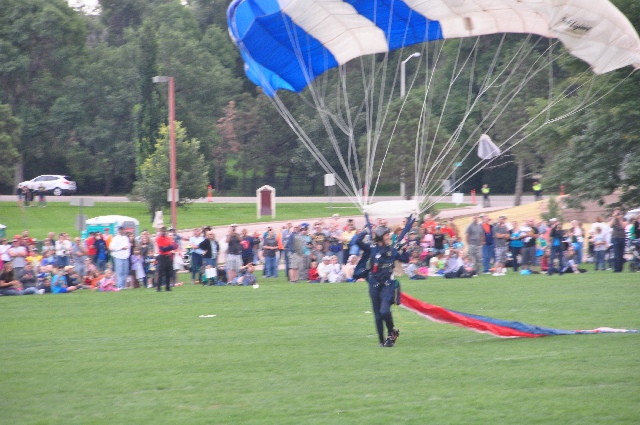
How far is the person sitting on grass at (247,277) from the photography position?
2061 cm

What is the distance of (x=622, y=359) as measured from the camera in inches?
355

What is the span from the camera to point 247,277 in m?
20.7

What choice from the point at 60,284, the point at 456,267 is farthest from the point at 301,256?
the point at 60,284

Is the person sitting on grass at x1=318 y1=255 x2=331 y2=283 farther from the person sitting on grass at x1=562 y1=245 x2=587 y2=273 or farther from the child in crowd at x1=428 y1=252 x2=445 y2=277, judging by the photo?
the person sitting on grass at x1=562 y1=245 x2=587 y2=273

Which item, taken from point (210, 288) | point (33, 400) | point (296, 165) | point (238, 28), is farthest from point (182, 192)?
point (33, 400)

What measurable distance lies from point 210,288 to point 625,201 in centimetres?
1144

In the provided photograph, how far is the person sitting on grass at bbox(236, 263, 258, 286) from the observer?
2061 cm

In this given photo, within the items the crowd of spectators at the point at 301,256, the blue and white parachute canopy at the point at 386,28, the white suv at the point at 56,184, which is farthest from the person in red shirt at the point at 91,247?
the white suv at the point at 56,184

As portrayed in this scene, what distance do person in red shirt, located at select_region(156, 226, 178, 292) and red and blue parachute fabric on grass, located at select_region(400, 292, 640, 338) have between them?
8.80 meters

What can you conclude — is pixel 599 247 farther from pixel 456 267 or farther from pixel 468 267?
pixel 456 267

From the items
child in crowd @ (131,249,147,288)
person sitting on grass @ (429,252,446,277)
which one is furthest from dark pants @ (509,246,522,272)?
child in crowd @ (131,249,147,288)

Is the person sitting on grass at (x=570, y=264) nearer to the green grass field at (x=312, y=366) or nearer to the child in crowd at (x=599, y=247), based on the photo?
the child in crowd at (x=599, y=247)

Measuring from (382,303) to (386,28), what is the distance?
16.7 feet

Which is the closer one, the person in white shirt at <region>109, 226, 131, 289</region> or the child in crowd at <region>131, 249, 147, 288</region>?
the person in white shirt at <region>109, 226, 131, 289</region>
